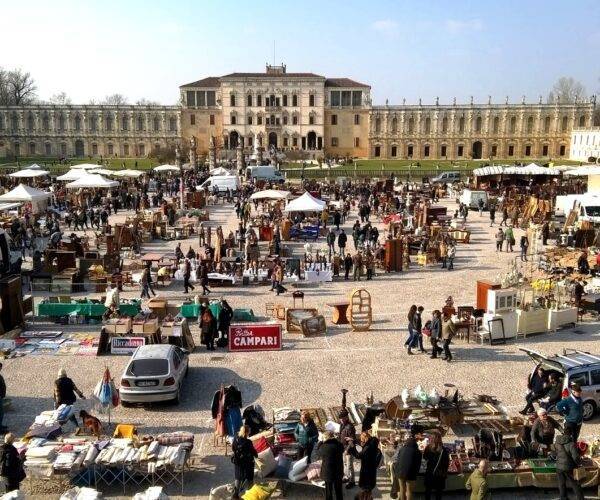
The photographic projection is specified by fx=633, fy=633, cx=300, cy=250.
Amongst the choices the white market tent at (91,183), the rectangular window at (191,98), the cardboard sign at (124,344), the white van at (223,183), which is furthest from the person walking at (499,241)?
the rectangular window at (191,98)

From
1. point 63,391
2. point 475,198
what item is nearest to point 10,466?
point 63,391

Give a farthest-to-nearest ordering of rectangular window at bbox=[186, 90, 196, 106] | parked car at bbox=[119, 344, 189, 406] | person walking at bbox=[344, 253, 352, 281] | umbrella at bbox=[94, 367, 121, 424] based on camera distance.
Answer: rectangular window at bbox=[186, 90, 196, 106]
person walking at bbox=[344, 253, 352, 281]
parked car at bbox=[119, 344, 189, 406]
umbrella at bbox=[94, 367, 121, 424]

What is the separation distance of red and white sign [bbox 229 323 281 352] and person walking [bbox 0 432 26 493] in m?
6.48

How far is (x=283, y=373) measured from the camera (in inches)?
489

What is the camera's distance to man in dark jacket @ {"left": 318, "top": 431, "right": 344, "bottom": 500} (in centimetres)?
750

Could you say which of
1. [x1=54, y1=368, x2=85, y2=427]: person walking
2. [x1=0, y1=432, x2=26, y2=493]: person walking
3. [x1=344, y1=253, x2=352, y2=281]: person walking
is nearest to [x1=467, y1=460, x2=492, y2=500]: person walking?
[x1=0, y1=432, x2=26, y2=493]: person walking

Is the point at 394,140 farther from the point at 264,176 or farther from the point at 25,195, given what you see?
the point at 25,195

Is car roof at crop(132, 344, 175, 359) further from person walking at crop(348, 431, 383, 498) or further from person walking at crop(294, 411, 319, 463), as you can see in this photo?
person walking at crop(348, 431, 383, 498)

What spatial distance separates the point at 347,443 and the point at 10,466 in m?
4.18

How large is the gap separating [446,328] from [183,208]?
24499mm

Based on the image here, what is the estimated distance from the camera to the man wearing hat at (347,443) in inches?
325

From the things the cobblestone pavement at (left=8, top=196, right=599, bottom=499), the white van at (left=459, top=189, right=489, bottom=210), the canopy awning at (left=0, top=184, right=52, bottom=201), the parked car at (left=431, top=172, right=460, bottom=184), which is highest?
the parked car at (left=431, top=172, right=460, bottom=184)

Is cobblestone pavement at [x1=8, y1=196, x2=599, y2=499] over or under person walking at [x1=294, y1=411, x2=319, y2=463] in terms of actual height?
under

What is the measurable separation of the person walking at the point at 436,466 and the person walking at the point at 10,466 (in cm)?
494
